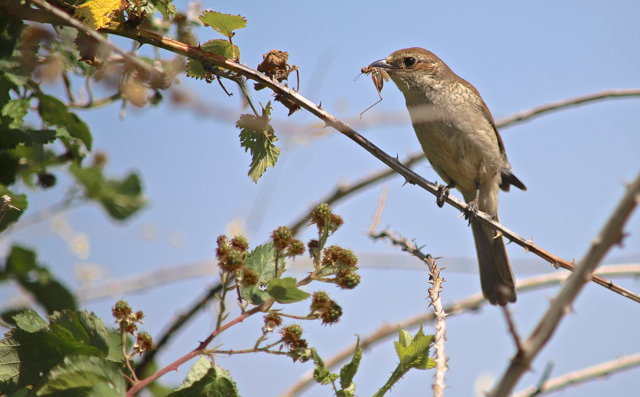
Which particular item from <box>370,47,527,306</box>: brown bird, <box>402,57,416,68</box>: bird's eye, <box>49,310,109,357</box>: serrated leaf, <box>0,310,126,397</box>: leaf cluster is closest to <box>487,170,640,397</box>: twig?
<box>0,310,126,397</box>: leaf cluster

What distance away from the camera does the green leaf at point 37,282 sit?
105 inches

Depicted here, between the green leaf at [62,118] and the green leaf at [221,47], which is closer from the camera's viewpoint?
the green leaf at [221,47]

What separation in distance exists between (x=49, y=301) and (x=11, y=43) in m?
1.22

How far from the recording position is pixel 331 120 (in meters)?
2.55

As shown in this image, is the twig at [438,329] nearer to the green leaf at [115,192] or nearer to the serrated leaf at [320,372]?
the serrated leaf at [320,372]

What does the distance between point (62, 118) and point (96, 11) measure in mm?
696

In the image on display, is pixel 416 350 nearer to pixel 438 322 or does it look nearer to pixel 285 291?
pixel 438 322

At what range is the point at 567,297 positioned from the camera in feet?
3.25

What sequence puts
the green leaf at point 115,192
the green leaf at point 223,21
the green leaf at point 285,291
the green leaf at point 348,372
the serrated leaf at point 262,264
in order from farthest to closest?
the green leaf at point 115,192
the green leaf at point 223,21
the serrated leaf at point 262,264
the green leaf at point 348,372
the green leaf at point 285,291

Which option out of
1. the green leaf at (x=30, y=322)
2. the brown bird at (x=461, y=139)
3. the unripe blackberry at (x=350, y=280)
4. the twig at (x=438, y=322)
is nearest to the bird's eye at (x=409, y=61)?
the brown bird at (x=461, y=139)

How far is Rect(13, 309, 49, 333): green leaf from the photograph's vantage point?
6.31 ft

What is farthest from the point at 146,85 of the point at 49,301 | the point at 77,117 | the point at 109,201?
the point at 49,301

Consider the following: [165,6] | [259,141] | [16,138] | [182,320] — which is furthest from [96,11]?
[182,320]

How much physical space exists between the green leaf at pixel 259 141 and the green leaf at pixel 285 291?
2.34ft
